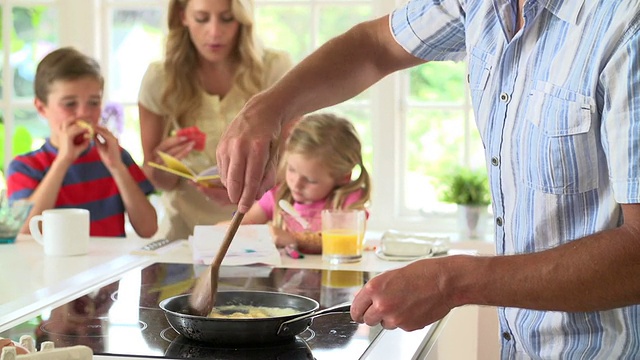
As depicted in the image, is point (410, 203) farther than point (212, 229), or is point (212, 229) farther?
point (410, 203)

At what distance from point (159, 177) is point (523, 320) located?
1.67m

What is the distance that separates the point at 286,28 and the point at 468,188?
0.97 meters

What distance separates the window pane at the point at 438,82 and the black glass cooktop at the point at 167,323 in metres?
1.76

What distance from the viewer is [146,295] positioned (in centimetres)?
180

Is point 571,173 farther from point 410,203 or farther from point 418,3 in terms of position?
point 410,203

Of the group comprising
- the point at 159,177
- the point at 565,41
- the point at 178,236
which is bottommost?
the point at 178,236

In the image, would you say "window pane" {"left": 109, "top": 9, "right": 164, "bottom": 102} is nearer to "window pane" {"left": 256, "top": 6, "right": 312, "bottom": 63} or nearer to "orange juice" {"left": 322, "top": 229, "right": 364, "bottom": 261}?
"window pane" {"left": 256, "top": 6, "right": 312, "bottom": 63}

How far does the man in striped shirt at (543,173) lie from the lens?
120cm

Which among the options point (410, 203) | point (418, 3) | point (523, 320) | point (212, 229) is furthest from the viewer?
point (410, 203)

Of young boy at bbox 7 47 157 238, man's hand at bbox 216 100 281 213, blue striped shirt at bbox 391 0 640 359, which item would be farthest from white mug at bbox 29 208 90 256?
blue striped shirt at bbox 391 0 640 359

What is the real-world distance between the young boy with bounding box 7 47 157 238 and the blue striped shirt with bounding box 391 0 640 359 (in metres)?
1.60

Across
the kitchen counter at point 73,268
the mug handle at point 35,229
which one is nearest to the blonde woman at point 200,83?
the kitchen counter at point 73,268

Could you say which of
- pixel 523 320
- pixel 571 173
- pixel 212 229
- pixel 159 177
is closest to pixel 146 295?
pixel 212 229

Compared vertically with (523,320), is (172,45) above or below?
above
